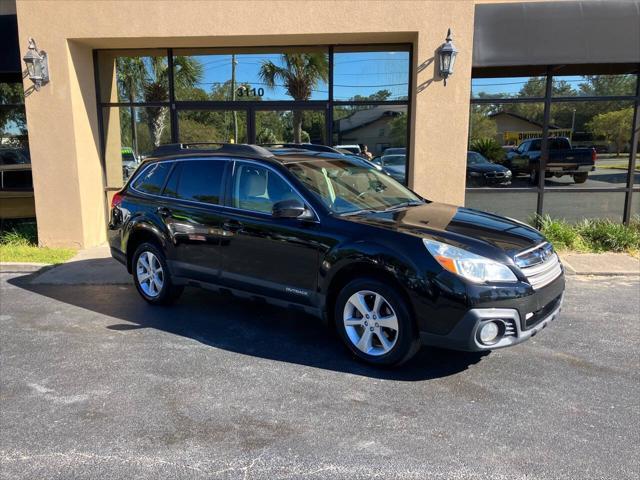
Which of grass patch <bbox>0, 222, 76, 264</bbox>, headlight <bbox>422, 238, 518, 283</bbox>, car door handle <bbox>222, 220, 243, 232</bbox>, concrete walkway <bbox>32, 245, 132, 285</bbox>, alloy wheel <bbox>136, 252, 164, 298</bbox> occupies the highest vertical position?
car door handle <bbox>222, 220, 243, 232</bbox>

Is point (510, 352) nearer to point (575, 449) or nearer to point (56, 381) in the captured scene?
point (575, 449)

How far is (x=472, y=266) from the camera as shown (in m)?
3.75

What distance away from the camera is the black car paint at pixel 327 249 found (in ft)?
12.3

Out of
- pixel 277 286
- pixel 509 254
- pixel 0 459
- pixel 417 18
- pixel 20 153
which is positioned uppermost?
pixel 417 18

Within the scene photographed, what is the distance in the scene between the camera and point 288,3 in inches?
315

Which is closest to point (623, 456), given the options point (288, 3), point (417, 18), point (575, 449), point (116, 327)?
point (575, 449)

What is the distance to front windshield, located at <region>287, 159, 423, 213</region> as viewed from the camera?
4621 mm

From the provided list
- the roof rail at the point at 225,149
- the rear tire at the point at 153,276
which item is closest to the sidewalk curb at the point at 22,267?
the rear tire at the point at 153,276

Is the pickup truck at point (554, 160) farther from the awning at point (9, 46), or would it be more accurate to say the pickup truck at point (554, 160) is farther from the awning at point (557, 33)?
the awning at point (9, 46)

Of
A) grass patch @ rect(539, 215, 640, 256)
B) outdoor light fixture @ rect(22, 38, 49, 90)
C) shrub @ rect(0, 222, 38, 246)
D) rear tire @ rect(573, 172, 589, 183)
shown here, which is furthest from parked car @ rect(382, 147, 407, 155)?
shrub @ rect(0, 222, 38, 246)

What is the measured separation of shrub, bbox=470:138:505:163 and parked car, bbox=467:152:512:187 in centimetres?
7

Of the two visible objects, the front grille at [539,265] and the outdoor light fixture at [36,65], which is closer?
the front grille at [539,265]

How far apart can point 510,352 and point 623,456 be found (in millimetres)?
1528

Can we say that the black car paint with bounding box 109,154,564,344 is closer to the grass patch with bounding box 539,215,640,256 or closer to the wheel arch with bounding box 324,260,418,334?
the wheel arch with bounding box 324,260,418,334
